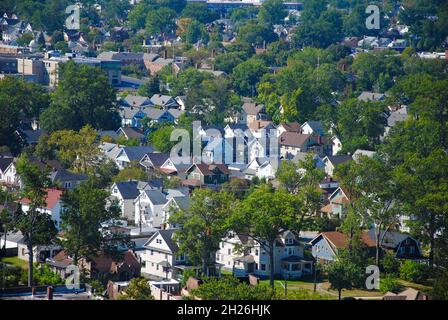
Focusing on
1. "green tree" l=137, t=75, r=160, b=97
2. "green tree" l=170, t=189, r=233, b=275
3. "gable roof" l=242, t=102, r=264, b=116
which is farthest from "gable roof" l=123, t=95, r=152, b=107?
"green tree" l=170, t=189, r=233, b=275

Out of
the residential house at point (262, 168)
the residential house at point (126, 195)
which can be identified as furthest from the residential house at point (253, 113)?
the residential house at point (126, 195)

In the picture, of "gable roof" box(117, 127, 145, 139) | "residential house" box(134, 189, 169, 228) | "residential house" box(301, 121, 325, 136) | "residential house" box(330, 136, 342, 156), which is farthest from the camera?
"residential house" box(301, 121, 325, 136)

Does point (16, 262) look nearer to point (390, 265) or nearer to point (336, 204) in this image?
point (390, 265)

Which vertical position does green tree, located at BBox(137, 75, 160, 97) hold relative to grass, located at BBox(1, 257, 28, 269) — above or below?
above

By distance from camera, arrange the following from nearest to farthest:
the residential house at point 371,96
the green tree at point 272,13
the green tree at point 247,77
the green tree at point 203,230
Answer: the green tree at point 203,230, the residential house at point 371,96, the green tree at point 247,77, the green tree at point 272,13

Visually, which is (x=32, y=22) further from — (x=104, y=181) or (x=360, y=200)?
(x=360, y=200)

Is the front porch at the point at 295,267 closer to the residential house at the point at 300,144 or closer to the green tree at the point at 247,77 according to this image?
the residential house at the point at 300,144

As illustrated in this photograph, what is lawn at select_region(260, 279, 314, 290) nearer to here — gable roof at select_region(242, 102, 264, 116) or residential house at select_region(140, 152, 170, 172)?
residential house at select_region(140, 152, 170, 172)
